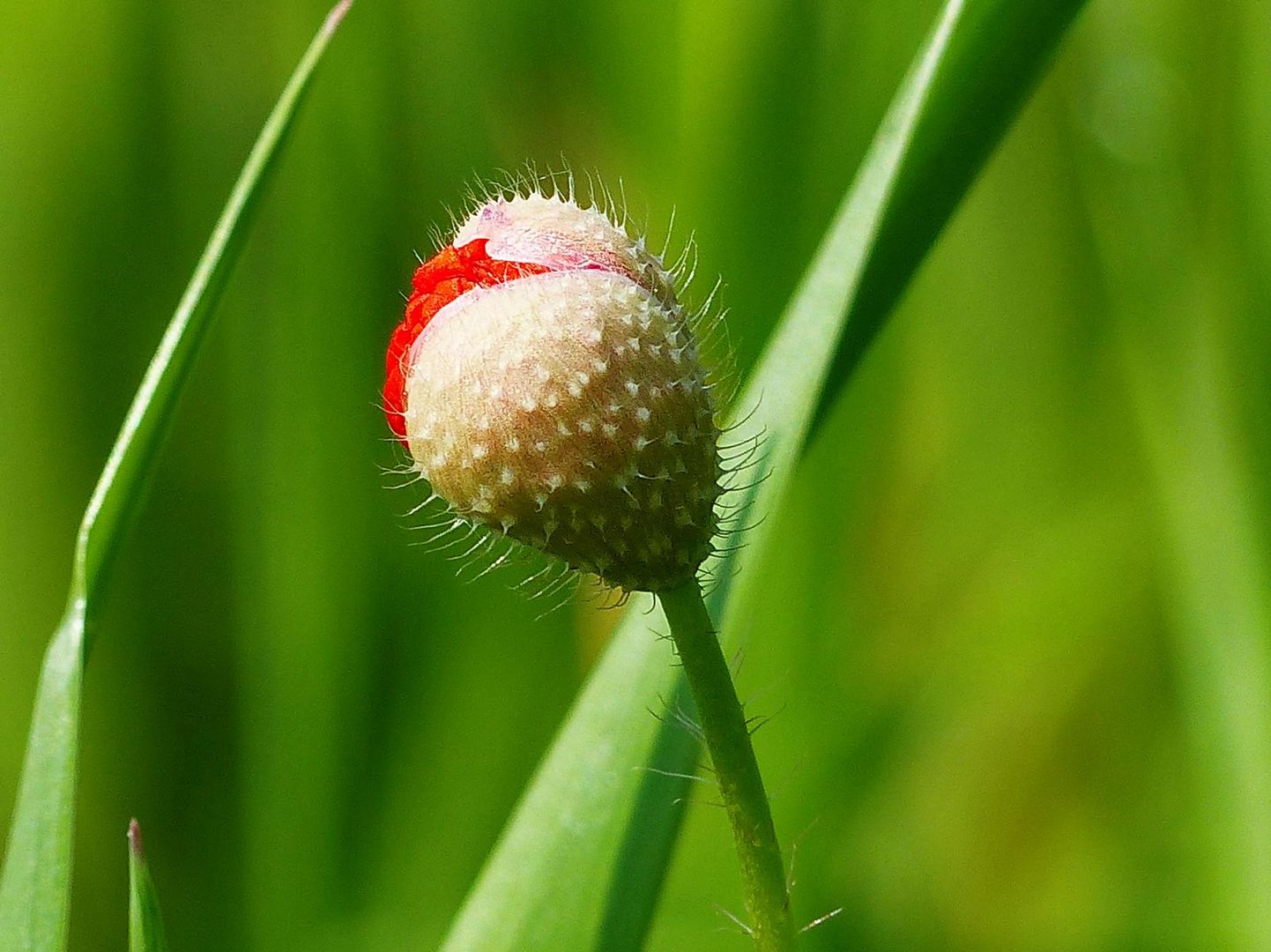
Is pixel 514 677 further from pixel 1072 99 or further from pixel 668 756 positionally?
pixel 1072 99

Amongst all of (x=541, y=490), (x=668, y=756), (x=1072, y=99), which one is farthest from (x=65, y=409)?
(x=1072, y=99)

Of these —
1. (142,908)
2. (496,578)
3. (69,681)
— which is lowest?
(142,908)

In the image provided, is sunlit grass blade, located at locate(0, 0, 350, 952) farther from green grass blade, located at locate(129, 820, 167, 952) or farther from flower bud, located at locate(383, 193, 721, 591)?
flower bud, located at locate(383, 193, 721, 591)

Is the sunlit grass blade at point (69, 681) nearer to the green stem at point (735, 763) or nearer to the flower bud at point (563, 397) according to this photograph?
the flower bud at point (563, 397)

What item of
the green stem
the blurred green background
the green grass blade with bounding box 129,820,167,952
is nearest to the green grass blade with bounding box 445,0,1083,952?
the green stem

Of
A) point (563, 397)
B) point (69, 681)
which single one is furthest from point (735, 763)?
point (69, 681)

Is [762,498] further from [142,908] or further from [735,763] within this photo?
[142,908]

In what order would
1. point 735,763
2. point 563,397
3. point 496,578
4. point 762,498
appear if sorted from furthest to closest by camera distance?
point 496,578 → point 762,498 → point 735,763 → point 563,397

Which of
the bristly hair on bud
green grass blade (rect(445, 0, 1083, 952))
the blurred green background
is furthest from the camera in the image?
the blurred green background
